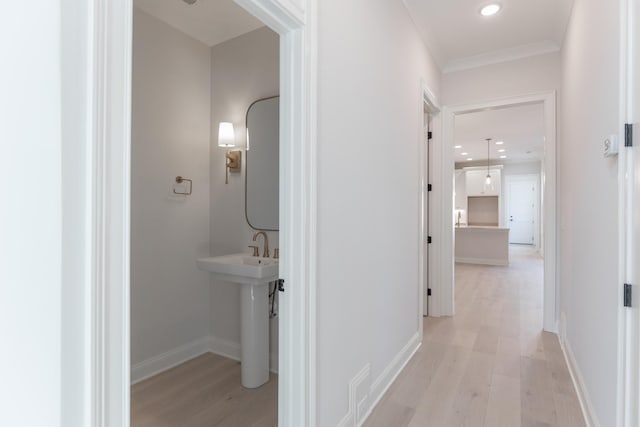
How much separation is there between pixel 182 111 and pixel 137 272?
1.33 meters

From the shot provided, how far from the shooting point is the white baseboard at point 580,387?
183cm

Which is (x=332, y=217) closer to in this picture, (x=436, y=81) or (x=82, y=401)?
(x=82, y=401)

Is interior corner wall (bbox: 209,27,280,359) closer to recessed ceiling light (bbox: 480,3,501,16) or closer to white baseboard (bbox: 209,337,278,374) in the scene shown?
white baseboard (bbox: 209,337,278,374)

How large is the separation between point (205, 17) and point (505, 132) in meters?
6.23

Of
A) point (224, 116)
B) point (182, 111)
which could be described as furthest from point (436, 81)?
point (182, 111)

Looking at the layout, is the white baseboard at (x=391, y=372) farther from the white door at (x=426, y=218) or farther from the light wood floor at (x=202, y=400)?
the white door at (x=426, y=218)

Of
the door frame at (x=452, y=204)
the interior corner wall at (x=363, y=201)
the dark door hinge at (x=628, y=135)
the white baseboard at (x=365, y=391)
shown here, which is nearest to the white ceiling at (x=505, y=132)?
the door frame at (x=452, y=204)

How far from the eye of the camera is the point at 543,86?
335 centimetres

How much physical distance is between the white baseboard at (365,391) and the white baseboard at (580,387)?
1.10 meters

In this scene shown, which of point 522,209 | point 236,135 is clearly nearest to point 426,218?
point 236,135

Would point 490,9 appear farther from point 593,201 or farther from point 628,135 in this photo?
point 628,135

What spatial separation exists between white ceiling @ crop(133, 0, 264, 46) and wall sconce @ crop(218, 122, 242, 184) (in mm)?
753

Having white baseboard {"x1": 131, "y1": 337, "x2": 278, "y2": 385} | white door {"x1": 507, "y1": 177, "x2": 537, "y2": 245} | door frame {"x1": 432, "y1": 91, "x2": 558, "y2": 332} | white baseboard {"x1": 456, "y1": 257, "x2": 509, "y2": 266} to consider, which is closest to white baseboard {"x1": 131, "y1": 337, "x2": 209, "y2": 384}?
white baseboard {"x1": 131, "y1": 337, "x2": 278, "y2": 385}
